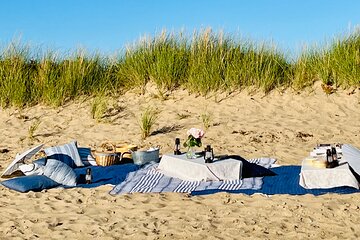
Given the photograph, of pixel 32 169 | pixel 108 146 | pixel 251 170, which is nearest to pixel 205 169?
pixel 251 170

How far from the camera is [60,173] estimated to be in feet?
24.4

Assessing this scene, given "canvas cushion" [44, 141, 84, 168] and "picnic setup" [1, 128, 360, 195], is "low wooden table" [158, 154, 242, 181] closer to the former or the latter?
"picnic setup" [1, 128, 360, 195]

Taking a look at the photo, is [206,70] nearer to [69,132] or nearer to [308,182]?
[69,132]

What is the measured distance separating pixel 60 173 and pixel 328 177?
115 inches

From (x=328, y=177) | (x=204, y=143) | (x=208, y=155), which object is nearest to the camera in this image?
(x=328, y=177)

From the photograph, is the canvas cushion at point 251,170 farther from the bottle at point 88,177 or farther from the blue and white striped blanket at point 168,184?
the bottle at point 88,177

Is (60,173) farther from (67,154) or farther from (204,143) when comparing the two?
(204,143)

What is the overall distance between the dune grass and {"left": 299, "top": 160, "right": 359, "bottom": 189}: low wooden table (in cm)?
672

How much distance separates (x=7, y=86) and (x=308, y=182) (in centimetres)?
836

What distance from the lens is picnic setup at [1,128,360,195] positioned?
6.80 meters

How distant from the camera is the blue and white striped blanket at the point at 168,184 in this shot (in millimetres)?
7004

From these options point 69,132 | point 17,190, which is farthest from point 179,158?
point 69,132

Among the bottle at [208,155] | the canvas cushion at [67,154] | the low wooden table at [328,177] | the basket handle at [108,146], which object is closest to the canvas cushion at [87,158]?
the canvas cushion at [67,154]

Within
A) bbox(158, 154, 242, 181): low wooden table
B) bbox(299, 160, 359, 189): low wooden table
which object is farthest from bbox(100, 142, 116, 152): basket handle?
bbox(299, 160, 359, 189): low wooden table
